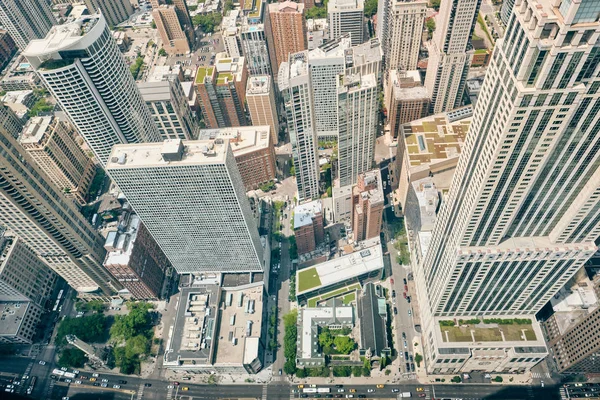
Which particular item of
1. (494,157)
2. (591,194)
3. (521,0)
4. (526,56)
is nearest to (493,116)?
(494,157)

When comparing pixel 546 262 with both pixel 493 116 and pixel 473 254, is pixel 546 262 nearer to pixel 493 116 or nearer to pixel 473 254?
pixel 473 254

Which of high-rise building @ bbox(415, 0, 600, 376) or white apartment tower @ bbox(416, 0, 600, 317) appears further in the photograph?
high-rise building @ bbox(415, 0, 600, 376)

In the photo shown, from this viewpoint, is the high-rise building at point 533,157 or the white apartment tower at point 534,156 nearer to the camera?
the white apartment tower at point 534,156

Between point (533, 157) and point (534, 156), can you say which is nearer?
point (534, 156)
